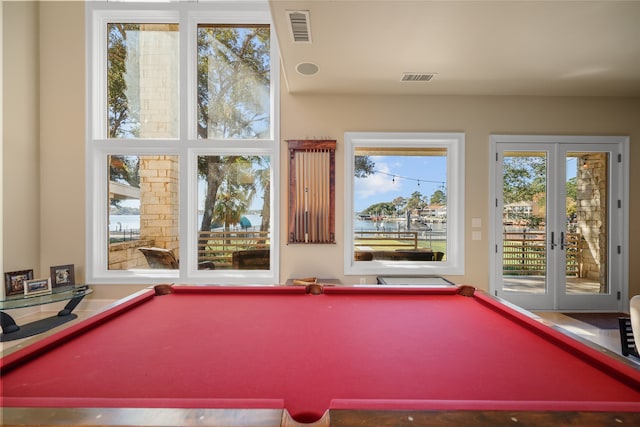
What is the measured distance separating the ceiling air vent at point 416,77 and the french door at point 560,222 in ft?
4.46

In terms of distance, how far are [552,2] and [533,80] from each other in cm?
153

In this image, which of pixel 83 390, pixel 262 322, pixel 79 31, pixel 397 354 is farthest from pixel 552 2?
pixel 79 31

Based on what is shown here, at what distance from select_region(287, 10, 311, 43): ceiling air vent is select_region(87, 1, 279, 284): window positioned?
146cm

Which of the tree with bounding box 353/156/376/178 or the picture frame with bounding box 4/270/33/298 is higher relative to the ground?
the tree with bounding box 353/156/376/178

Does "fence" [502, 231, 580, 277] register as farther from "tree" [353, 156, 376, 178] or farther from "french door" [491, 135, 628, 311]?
"tree" [353, 156, 376, 178]

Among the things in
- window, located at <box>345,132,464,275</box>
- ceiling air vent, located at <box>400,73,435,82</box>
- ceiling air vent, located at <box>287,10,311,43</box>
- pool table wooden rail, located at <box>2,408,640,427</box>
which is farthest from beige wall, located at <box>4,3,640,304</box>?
pool table wooden rail, located at <box>2,408,640,427</box>

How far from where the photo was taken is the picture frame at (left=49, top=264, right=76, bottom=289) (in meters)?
3.83

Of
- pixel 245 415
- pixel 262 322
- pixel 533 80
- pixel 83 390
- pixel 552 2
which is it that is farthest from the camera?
pixel 533 80

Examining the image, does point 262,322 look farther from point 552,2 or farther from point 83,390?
point 552,2

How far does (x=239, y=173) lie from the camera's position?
417 cm

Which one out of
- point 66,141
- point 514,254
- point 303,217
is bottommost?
point 514,254

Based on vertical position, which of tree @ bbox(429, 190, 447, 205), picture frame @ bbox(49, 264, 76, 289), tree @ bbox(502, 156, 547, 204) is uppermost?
tree @ bbox(502, 156, 547, 204)

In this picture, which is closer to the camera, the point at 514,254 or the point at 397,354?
the point at 397,354

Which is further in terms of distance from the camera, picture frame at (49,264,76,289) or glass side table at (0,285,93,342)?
picture frame at (49,264,76,289)
